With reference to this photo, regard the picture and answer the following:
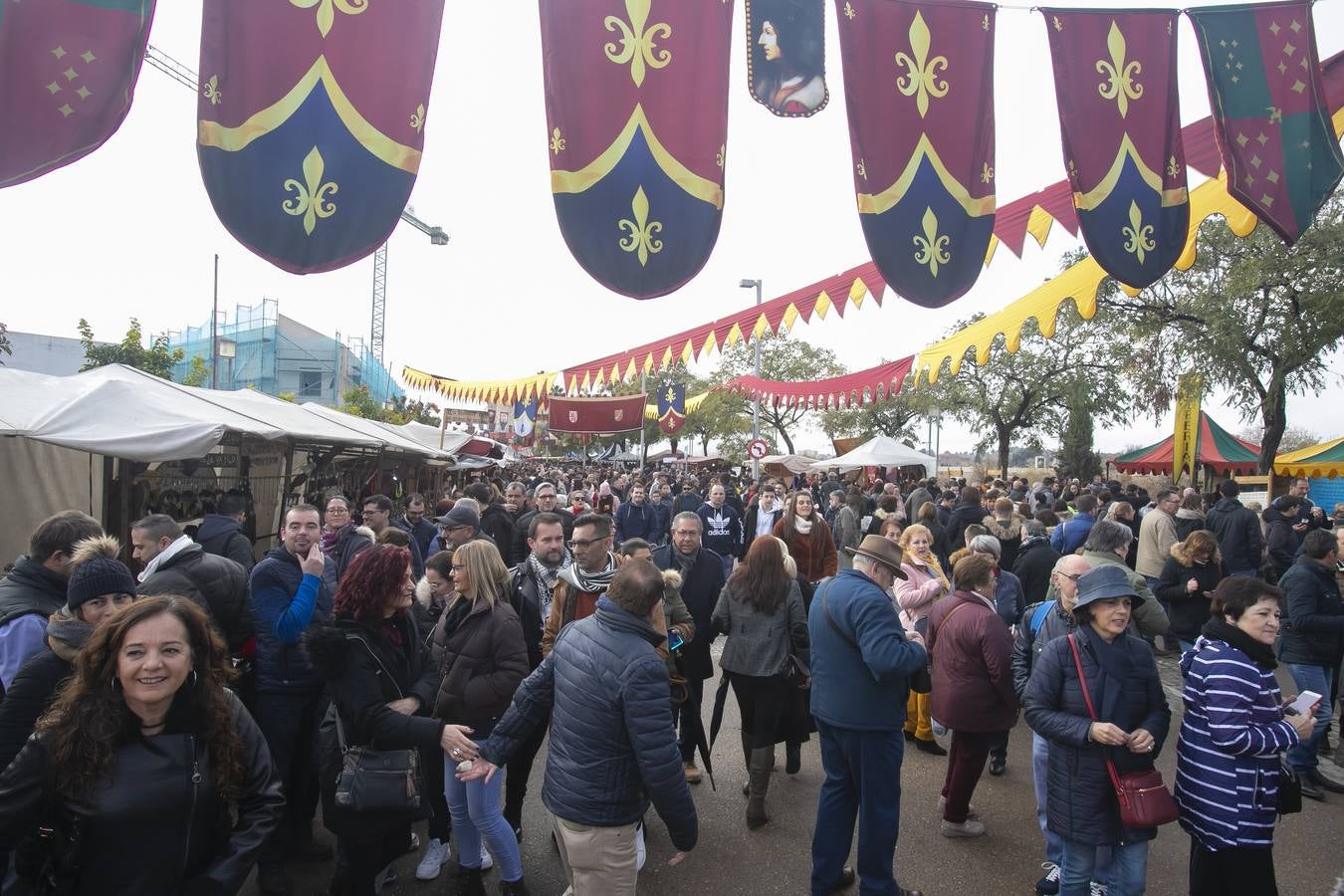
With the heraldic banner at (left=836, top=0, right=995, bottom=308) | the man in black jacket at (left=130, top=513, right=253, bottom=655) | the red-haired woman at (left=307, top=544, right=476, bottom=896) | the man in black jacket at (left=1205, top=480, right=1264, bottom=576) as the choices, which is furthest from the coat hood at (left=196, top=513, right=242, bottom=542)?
the man in black jacket at (left=1205, top=480, right=1264, bottom=576)

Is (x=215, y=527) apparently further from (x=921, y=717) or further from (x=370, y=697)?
(x=921, y=717)

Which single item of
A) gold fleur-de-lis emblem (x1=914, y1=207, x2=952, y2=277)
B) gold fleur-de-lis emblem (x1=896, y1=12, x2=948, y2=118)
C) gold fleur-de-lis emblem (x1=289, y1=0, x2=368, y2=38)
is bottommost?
gold fleur-de-lis emblem (x1=914, y1=207, x2=952, y2=277)

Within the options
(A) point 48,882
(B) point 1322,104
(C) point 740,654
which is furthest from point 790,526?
(A) point 48,882

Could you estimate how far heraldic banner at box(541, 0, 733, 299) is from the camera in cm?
394

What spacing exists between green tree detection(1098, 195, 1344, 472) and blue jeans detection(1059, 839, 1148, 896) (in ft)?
40.7

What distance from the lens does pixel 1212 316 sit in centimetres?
1377

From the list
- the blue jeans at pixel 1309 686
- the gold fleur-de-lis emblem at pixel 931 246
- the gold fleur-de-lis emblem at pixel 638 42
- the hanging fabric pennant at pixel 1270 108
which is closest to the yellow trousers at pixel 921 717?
the blue jeans at pixel 1309 686

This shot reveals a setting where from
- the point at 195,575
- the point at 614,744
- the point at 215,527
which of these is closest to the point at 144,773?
the point at 614,744

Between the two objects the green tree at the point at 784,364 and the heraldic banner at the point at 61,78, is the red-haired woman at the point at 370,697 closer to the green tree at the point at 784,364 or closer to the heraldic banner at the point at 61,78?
the heraldic banner at the point at 61,78

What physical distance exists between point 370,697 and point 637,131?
3.24 m

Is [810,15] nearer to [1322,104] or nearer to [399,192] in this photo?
[399,192]

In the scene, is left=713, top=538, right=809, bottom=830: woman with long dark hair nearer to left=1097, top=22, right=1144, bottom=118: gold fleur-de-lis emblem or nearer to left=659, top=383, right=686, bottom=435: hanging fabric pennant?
left=1097, top=22, right=1144, bottom=118: gold fleur-de-lis emblem

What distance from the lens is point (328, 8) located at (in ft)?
11.9

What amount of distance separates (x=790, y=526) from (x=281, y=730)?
4.87 meters
